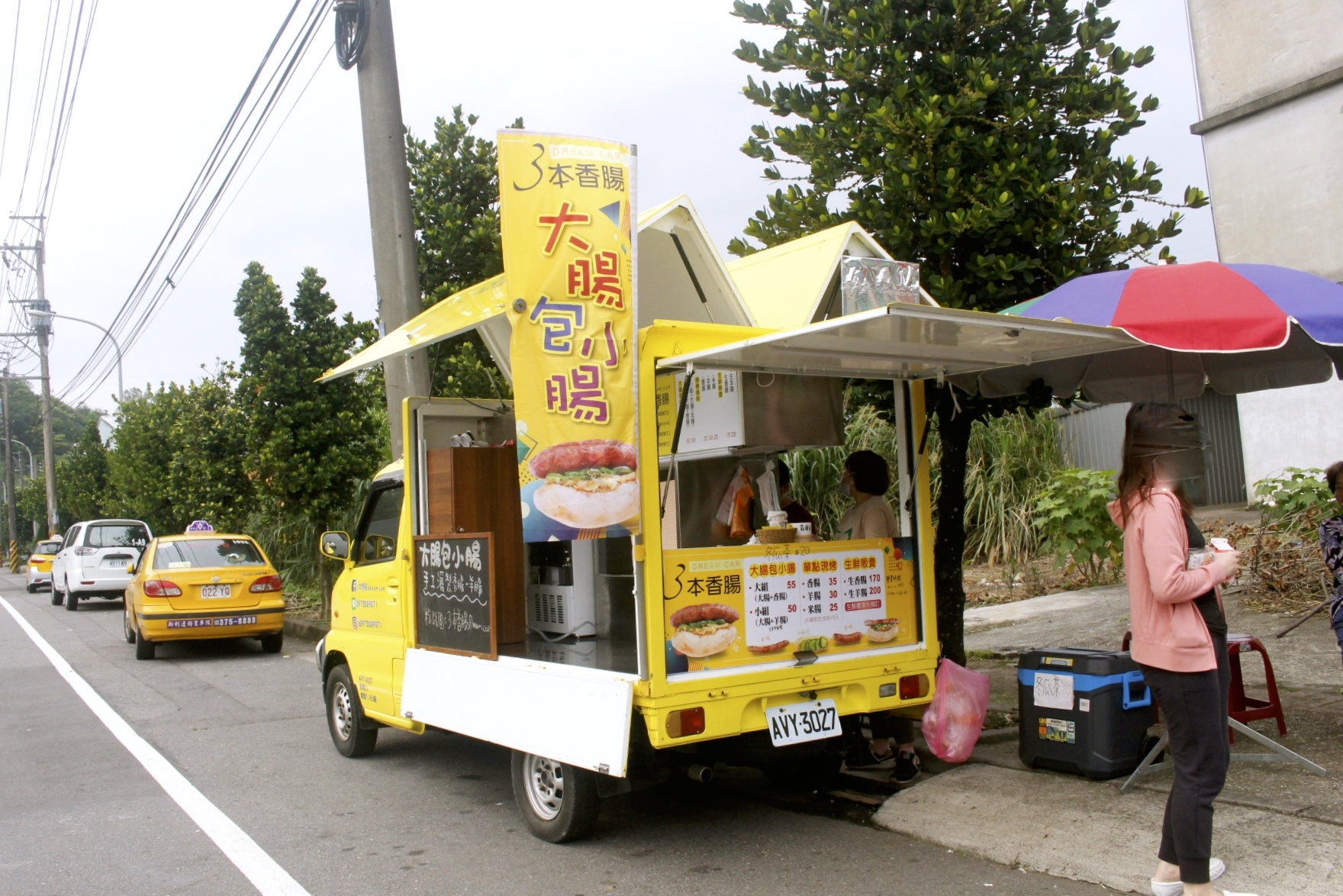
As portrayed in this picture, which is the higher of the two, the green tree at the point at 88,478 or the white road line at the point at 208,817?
the green tree at the point at 88,478

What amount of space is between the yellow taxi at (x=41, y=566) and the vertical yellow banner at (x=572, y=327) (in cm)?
2610

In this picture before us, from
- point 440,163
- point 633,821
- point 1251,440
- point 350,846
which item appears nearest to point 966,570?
point 1251,440

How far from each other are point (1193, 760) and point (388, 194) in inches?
299

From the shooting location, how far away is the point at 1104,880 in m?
4.14

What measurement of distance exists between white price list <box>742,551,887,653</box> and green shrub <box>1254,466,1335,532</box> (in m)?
5.70

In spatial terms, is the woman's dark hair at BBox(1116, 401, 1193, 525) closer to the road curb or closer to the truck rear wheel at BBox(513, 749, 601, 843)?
the truck rear wheel at BBox(513, 749, 601, 843)

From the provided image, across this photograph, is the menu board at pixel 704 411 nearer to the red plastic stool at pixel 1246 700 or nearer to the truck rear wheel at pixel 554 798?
the truck rear wheel at pixel 554 798

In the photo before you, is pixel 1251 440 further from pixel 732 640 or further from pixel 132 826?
pixel 132 826

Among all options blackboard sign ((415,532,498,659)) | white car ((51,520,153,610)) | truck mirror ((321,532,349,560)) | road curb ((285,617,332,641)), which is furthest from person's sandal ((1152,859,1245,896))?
white car ((51,520,153,610))

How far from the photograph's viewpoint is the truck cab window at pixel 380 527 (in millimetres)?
6426

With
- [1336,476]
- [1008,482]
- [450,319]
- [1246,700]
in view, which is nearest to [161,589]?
[450,319]

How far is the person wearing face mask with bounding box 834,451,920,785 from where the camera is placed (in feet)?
17.7

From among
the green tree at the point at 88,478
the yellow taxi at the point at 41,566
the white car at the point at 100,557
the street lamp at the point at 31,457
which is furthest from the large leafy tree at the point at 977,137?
the street lamp at the point at 31,457

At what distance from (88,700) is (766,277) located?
7.50 metres
